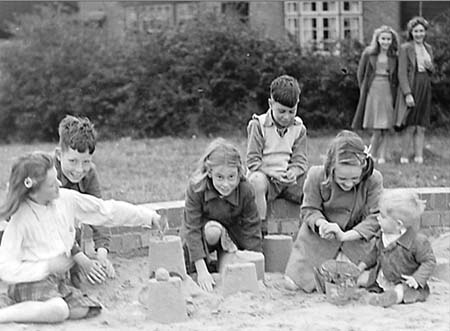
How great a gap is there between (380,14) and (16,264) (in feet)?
48.1

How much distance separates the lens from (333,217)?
5.62 metres

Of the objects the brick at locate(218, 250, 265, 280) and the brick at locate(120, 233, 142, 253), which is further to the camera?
the brick at locate(120, 233, 142, 253)

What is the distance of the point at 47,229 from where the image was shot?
5.00 m

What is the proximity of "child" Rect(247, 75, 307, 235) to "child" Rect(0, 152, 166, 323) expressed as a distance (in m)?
1.63

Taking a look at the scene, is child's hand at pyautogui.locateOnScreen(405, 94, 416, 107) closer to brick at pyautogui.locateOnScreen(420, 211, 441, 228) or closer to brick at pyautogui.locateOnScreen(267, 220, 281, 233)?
brick at pyautogui.locateOnScreen(420, 211, 441, 228)

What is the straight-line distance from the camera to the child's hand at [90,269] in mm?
5185

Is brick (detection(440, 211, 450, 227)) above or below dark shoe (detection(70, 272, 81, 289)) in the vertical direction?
above

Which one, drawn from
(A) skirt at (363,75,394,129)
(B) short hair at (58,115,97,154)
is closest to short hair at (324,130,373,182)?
(B) short hair at (58,115,97,154)

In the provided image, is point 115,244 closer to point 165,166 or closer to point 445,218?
point 445,218

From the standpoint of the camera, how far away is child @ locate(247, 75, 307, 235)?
20.9 ft

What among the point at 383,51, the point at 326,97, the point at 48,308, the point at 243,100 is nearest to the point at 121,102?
the point at 243,100

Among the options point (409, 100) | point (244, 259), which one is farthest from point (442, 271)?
point (409, 100)

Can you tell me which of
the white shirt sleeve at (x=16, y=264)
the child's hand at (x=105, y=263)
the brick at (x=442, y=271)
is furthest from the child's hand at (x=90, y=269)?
the brick at (x=442, y=271)

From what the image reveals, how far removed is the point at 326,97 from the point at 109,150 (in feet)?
14.5
